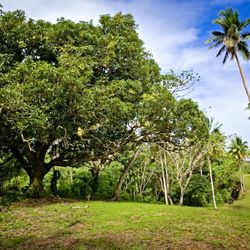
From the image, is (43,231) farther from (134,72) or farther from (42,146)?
(134,72)

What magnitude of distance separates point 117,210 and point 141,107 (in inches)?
255

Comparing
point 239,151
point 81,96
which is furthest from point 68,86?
point 239,151

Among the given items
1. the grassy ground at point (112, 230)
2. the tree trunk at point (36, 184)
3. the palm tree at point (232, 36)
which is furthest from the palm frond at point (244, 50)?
the tree trunk at point (36, 184)

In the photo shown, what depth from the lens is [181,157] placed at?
135ft

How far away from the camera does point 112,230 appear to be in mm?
14766

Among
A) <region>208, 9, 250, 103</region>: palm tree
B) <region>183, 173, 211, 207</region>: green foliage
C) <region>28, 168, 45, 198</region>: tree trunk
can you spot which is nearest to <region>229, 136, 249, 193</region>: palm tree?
<region>183, 173, 211, 207</region>: green foliage

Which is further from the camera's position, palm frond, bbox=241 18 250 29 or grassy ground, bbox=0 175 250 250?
palm frond, bbox=241 18 250 29

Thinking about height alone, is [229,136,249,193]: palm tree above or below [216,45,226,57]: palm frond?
below

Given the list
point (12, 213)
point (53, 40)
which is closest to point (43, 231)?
point (12, 213)

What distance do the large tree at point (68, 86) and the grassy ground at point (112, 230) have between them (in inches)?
181

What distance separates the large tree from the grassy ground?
4.61 metres

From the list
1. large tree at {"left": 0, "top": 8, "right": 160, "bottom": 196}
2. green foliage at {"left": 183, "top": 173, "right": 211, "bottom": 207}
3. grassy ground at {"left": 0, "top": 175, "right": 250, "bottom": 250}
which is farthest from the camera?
green foliage at {"left": 183, "top": 173, "right": 211, "bottom": 207}

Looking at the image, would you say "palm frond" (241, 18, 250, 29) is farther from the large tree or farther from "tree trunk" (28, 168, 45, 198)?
"tree trunk" (28, 168, 45, 198)

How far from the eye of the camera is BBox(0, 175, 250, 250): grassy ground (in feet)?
40.7
